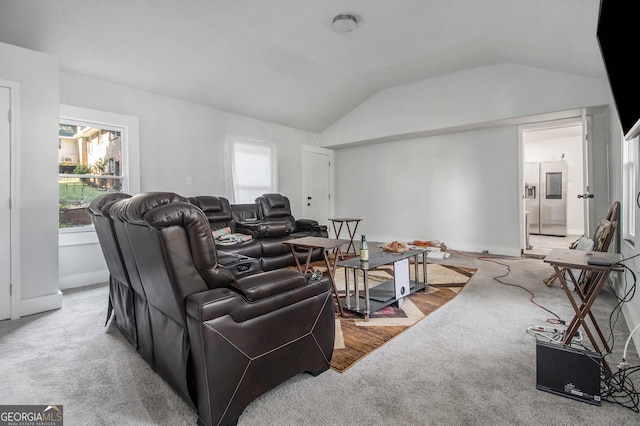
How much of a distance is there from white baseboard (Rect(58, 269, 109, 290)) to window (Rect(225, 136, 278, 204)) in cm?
218

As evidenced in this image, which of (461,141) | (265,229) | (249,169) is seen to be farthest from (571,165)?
(265,229)

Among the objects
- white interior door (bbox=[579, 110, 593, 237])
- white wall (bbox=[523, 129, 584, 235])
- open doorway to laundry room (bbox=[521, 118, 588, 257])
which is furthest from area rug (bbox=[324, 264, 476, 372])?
white wall (bbox=[523, 129, 584, 235])

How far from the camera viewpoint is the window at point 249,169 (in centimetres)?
551

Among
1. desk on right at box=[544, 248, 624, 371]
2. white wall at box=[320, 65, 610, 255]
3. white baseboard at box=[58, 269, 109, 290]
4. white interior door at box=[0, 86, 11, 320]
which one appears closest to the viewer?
desk on right at box=[544, 248, 624, 371]

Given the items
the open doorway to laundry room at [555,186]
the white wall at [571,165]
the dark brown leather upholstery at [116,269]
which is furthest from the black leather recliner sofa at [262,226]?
the white wall at [571,165]

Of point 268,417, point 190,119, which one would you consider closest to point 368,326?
point 268,417

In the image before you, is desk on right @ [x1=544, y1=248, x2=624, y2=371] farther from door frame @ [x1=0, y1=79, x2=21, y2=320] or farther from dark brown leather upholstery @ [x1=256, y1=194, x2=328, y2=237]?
door frame @ [x1=0, y1=79, x2=21, y2=320]

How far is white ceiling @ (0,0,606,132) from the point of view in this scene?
3.07 metres

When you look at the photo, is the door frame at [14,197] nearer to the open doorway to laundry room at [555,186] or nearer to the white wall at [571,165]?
the open doorway to laundry room at [555,186]

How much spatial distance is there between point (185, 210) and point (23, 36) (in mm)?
3387

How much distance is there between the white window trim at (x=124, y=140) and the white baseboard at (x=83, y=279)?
40cm

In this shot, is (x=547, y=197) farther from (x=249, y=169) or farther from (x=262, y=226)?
(x=262, y=226)

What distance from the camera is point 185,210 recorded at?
1.38 metres

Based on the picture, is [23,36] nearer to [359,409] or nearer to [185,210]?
[185,210]
